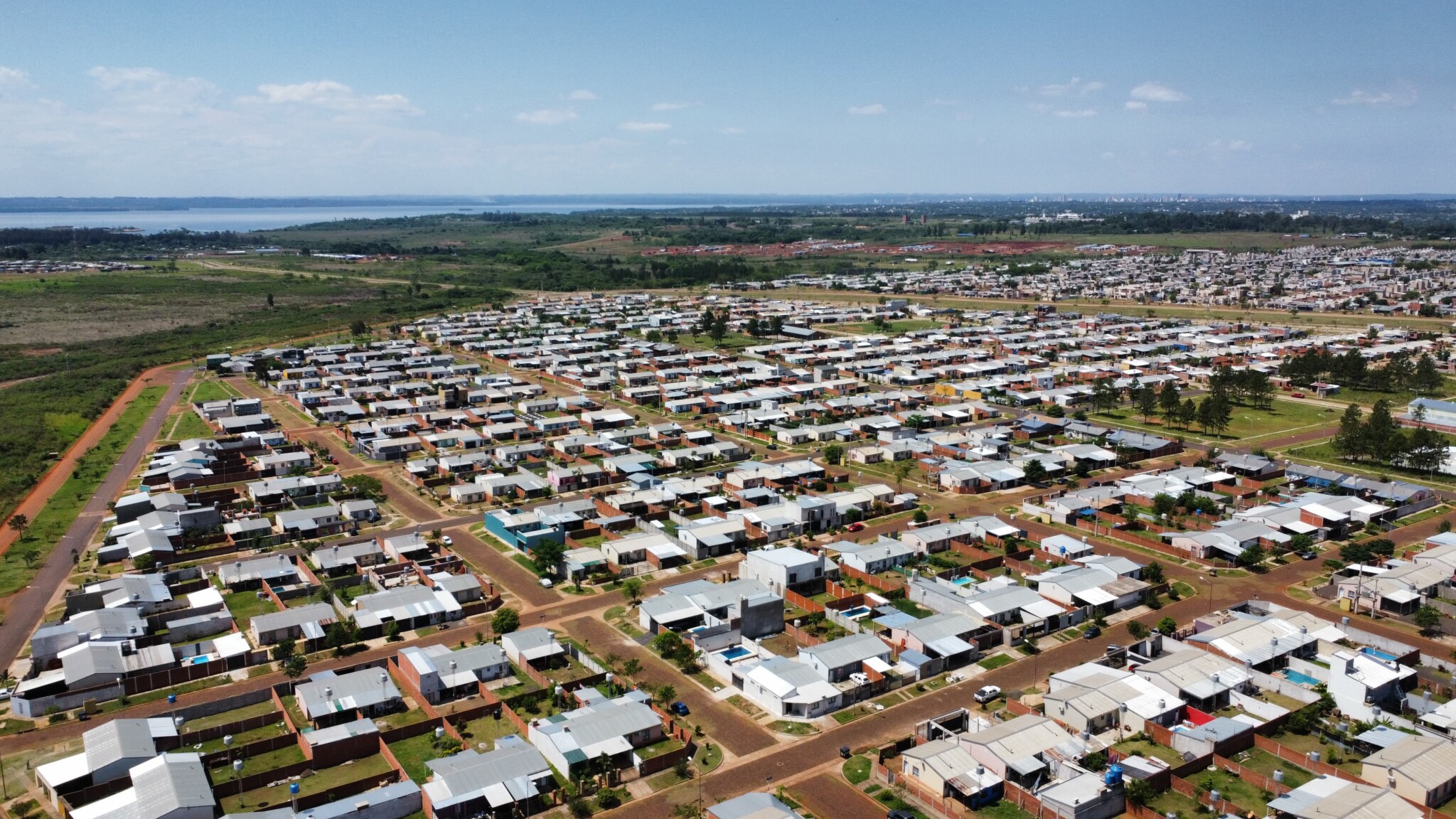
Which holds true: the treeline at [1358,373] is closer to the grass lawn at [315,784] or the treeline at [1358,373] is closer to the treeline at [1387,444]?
the treeline at [1387,444]

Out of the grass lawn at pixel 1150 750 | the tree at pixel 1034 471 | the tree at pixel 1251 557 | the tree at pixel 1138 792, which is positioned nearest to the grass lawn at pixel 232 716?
the tree at pixel 1138 792

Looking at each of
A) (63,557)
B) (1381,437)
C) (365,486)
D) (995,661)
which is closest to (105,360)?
(365,486)

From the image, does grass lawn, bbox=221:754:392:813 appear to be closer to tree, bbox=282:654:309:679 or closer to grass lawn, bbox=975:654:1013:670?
tree, bbox=282:654:309:679

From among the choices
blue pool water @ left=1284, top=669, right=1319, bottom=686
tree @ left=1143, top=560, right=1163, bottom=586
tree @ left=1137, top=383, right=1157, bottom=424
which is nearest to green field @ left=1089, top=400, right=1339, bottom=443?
tree @ left=1137, top=383, right=1157, bottom=424

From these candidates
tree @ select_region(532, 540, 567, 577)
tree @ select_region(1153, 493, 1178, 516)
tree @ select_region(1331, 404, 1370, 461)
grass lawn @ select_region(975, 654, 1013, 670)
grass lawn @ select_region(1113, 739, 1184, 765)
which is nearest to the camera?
grass lawn @ select_region(1113, 739, 1184, 765)

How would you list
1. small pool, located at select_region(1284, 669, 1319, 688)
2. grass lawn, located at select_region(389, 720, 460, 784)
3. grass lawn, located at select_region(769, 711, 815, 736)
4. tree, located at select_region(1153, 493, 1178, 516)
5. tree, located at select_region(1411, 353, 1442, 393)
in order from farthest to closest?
tree, located at select_region(1411, 353, 1442, 393) → tree, located at select_region(1153, 493, 1178, 516) → small pool, located at select_region(1284, 669, 1319, 688) → grass lawn, located at select_region(769, 711, 815, 736) → grass lawn, located at select_region(389, 720, 460, 784)

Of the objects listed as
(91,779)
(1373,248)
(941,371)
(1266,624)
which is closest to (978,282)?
(941,371)
